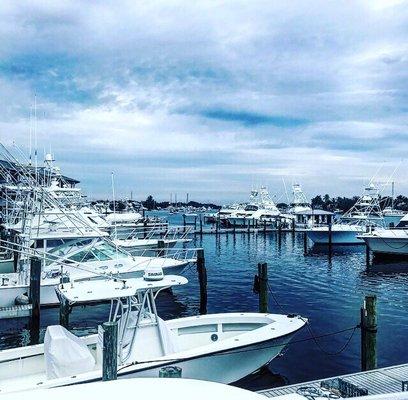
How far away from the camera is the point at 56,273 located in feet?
71.9

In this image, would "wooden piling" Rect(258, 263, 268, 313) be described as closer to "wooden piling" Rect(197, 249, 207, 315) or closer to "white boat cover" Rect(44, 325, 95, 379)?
"wooden piling" Rect(197, 249, 207, 315)

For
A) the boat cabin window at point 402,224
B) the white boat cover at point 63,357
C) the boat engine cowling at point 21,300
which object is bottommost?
the boat engine cowling at point 21,300

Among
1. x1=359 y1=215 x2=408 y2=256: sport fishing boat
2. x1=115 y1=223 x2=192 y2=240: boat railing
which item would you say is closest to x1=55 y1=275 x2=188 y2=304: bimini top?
x1=115 y1=223 x2=192 y2=240: boat railing

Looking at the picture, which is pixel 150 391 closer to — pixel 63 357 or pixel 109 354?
pixel 109 354

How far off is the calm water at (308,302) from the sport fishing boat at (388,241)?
2.01 m

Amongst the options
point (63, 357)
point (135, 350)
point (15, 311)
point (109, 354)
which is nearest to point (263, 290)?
point (135, 350)

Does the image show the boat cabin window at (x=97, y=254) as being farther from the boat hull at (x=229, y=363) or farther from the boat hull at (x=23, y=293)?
the boat hull at (x=229, y=363)

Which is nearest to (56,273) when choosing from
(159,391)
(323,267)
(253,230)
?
(159,391)

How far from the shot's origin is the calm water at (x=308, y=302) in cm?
1545

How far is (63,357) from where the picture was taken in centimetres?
1042

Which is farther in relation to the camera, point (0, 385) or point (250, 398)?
point (0, 385)

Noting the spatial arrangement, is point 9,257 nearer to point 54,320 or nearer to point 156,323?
point 54,320

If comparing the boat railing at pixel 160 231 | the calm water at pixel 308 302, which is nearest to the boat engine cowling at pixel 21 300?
the calm water at pixel 308 302

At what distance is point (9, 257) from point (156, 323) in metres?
21.9
